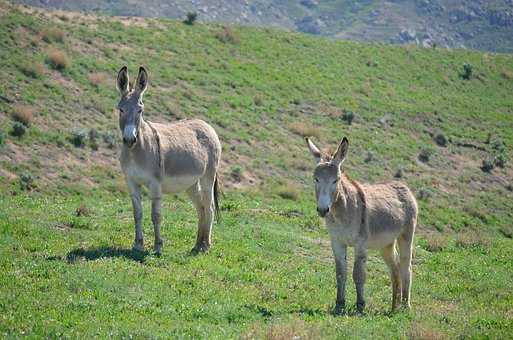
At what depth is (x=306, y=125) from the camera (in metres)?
40.6

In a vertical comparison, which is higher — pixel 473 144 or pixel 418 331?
pixel 418 331

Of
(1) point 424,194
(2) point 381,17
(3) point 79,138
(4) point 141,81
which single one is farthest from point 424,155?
(2) point 381,17

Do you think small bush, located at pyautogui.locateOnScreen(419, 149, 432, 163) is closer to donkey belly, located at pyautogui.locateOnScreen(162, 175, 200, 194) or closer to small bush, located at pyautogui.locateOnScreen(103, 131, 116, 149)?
small bush, located at pyautogui.locateOnScreen(103, 131, 116, 149)

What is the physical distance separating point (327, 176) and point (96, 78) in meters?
26.3

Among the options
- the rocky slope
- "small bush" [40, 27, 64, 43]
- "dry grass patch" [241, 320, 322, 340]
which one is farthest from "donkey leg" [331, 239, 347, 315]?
the rocky slope

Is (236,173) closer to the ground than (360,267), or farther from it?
closer to the ground

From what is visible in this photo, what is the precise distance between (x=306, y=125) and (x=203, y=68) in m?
7.80

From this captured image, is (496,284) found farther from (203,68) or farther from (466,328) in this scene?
(203,68)

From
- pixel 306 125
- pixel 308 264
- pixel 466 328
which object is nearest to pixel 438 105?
pixel 306 125

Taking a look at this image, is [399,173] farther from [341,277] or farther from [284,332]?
[284,332]

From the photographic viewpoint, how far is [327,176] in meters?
11.7

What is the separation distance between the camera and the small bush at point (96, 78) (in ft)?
117

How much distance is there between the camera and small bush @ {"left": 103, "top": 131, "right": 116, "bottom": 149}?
30.6 metres

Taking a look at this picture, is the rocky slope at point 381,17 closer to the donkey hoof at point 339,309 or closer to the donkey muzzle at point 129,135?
the donkey muzzle at point 129,135
